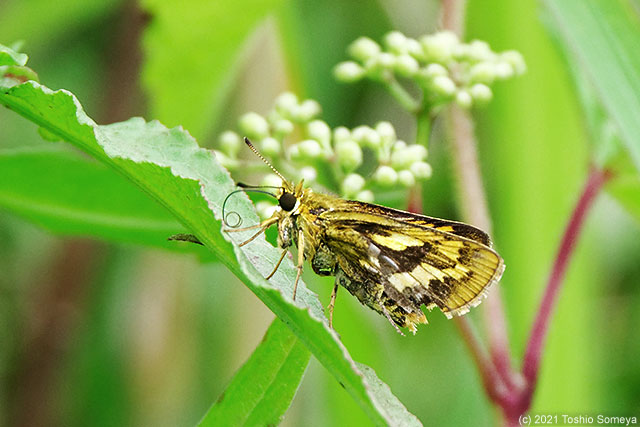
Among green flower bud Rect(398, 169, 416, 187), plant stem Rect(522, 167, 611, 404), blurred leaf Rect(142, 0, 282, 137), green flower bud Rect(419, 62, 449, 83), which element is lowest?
plant stem Rect(522, 167, 611, 404)

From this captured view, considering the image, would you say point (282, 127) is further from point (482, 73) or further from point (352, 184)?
point (482, 73)

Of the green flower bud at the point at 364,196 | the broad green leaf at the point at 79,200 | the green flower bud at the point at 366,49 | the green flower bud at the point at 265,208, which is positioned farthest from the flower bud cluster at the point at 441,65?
the broad green leaf at the point at 79,200

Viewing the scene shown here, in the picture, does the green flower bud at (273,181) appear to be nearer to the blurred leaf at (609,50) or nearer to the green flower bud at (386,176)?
the green flower bud at (386,176)

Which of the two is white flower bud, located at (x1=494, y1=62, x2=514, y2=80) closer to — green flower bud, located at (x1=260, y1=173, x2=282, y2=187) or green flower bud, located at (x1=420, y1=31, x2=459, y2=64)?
green flower bud, located at (x1=420, y1=31, x2=459, y2=64)

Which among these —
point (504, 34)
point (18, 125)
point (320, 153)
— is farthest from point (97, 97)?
point (504, 34)

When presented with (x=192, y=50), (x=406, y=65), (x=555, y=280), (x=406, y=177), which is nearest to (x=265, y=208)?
(x=406, y=177)

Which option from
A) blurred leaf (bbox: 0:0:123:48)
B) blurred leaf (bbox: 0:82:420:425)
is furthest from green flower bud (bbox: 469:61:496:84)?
blurred leaf (bbox: 0:0:123:48)
